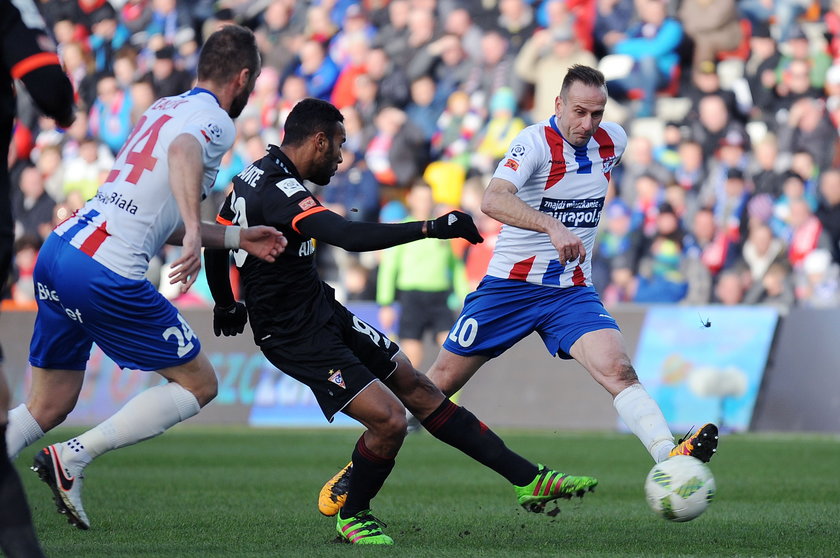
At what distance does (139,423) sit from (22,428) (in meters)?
0.67

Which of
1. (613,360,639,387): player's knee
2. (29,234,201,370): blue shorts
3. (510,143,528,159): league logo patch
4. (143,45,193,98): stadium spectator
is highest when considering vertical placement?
(143,45,193,98): stadium spectator

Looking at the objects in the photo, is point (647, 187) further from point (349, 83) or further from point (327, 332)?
point (327, 332)

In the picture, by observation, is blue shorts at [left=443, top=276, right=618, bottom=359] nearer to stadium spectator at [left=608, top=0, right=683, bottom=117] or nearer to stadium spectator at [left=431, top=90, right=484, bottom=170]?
stadium spectator at [left=431, top=90, right=484, bottom=170]

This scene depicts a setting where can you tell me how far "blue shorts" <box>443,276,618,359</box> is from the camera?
24.3 ft

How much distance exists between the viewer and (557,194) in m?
7.62

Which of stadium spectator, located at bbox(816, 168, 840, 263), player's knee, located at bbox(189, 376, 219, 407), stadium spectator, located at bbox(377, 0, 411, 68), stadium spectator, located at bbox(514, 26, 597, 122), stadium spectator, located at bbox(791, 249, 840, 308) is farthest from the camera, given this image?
stadium spectator, located at bbox(377, 0, 411, 68)

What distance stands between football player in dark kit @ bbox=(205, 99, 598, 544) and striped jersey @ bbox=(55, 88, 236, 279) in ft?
1.22

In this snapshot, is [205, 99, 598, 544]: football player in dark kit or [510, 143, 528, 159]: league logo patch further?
[510, 143, 528, 159]: league logo patch

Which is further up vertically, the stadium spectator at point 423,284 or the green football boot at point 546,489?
the green football boot at point 546,489

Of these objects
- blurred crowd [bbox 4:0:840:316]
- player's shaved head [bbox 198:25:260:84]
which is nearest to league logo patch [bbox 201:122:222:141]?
player's shaved head [bbox 198:25:260:84]

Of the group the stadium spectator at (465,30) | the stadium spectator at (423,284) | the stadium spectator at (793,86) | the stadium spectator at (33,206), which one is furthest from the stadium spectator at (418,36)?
the stadium spectator at (33,206)

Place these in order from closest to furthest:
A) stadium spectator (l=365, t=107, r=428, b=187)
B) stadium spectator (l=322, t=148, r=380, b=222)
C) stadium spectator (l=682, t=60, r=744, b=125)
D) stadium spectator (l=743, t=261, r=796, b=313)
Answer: stadium spectator (l=743, t=261, r=796, b=313)
stadium spectator (l=682, t=60, r=744, b=125)
stadium spectator (l=322, t=148, r=380, b=222)
stadium spectator (l=365, t=107, r=428, b=187)

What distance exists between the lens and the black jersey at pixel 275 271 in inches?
→ 262

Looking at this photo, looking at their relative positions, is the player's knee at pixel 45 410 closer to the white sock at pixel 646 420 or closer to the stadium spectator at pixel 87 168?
the white sock at pixel 646 420
